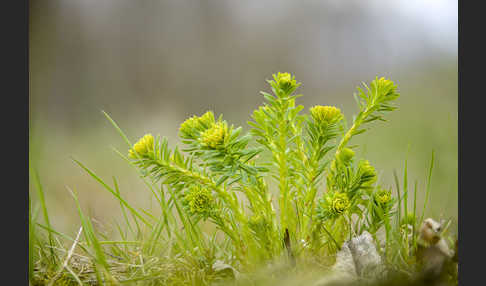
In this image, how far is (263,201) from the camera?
539 mm

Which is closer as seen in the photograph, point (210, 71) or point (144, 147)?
point (144, 147)

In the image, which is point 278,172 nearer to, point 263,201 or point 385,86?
point 263,201

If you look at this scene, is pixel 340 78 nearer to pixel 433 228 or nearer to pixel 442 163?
pixel 442 163

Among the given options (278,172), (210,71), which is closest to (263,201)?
(278,172)

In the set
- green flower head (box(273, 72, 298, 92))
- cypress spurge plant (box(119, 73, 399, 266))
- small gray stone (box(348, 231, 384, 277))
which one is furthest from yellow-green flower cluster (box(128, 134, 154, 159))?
small gray stone (box(348, 231, 384, 277))

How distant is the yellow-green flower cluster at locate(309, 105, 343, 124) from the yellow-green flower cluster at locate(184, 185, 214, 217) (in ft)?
0.59

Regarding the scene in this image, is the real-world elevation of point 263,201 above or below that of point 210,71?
below

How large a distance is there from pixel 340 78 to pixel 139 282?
602 mm

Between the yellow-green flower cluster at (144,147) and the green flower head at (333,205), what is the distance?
0.77ft

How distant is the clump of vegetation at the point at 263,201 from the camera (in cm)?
48

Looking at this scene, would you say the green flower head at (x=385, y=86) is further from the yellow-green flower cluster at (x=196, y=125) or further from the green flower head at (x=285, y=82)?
the yellow-green flower cluster at (x=196, y=125)

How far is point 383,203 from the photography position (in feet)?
1.71

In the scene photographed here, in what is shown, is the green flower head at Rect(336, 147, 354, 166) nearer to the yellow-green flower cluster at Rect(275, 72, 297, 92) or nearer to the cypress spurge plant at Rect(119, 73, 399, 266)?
the cypress spurge plant at Rect(119, 73, 399, 266)

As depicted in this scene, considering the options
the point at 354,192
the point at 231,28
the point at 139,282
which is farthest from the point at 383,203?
the point at 231,28
